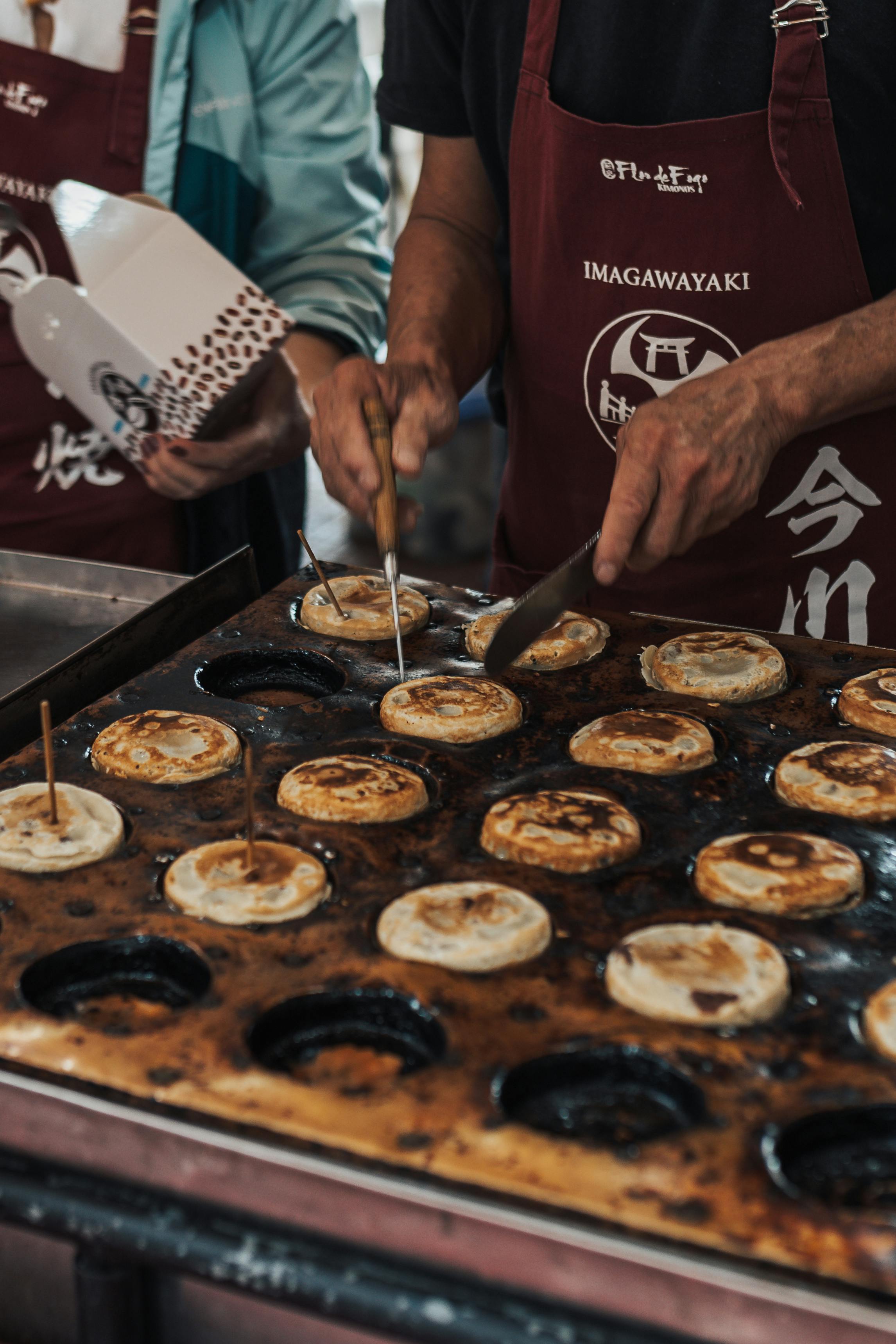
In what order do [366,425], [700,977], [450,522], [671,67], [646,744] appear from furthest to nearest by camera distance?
[450,522], [671,67], [366,425], [646,744], [700,977]

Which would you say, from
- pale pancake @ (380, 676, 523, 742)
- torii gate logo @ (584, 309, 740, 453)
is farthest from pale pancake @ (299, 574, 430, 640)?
torii gate logo @ (584, 309, 740, 453)

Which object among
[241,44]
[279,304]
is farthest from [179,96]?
[279,304]

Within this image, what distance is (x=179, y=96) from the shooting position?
2.48 meters

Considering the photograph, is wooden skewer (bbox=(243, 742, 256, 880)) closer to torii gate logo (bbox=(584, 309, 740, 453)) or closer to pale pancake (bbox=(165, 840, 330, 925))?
pale pancake (bbox=(165, 840, 330, 925))

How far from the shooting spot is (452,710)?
174 centimetres

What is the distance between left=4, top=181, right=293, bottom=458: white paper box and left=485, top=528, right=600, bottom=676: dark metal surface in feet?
2.56

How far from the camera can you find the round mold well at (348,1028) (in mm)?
1192

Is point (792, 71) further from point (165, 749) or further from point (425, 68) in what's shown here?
point (165, 749)

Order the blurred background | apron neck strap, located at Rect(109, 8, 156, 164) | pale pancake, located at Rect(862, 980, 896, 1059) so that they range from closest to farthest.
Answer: pale pancake, located at Rect(862, 980, 896, 1059)
apron neck strap, located at Rect(109, 8, 156, 164)
the blurred background

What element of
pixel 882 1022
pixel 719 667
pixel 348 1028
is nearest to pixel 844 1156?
pixel 882 1022

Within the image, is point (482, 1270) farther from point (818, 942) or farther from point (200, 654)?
point (200, 654)

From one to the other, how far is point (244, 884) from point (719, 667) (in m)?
0.83

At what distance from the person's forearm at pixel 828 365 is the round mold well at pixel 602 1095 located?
3.31 ft

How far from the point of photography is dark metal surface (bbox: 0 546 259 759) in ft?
5.60
